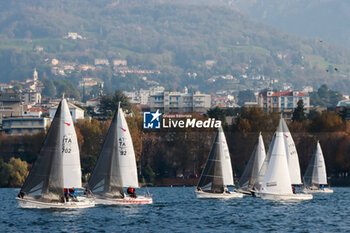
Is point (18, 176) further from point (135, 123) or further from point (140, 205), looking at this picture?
point (140, 205)

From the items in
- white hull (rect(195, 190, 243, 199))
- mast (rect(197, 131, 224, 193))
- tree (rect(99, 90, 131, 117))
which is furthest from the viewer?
tree (rect(99, 90, 131, 117))

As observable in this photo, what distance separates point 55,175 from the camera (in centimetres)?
5606

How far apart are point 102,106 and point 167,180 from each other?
7764 centimetres

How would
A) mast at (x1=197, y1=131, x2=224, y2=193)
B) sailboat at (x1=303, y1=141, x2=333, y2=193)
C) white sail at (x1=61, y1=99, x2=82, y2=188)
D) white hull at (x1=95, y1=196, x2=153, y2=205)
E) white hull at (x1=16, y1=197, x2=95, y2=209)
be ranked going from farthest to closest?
sailboat at (x1=303, y1=141, x2=333, y2=193), mast at (x1=197, y1=131, x2=224, y2=193), white hull at (x1=95, y1=196, x2=153, y2=205), white sail at (x1=61, y1=99, x2=82, y2=188), white hull at (x1=16, y1=197, x2=95, y2=209)

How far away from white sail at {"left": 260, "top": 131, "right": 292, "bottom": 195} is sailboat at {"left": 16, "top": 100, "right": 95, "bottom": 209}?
19218 millimetres

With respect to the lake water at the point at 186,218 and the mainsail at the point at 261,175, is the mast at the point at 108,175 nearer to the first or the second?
the lake water at the point at 186,218

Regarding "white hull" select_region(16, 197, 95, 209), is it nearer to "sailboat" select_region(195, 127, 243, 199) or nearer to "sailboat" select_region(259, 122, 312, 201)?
"sailboat" select_region(259, 122, 312, 201)

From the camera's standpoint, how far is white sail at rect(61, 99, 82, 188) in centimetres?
5753

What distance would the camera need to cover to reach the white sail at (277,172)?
228ft

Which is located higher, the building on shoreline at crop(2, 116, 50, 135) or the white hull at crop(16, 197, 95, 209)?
the building on shoreline at crop(2, 116, 50, 135)

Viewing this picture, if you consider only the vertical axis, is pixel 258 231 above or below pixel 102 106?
below

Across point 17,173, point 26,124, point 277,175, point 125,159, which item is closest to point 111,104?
point 26,124

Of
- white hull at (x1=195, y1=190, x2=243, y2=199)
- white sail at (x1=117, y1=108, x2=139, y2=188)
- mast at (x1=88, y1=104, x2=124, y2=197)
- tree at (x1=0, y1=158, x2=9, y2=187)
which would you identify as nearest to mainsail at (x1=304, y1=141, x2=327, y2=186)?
white hull at (x1=195, y1=190, x2=243, y2=199)

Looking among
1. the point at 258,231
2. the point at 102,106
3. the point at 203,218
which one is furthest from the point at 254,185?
the point at 102,106
